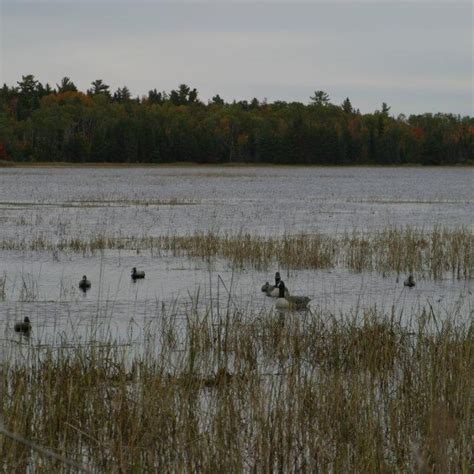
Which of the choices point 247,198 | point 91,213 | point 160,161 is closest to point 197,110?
point 160,161

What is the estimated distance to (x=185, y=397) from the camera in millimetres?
7496

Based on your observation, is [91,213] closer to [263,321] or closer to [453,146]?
[263,321]

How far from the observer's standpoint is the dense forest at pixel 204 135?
381ft

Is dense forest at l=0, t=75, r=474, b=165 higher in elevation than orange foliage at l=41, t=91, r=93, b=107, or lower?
lower

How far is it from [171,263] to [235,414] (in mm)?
14075

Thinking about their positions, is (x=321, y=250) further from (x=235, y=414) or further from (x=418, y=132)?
(x=418, y=132)

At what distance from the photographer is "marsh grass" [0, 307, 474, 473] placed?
21.4 ft

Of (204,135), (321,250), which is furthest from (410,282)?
(204,135)

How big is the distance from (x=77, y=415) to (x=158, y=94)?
181741 mm

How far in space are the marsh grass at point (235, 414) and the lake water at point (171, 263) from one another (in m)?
1.52

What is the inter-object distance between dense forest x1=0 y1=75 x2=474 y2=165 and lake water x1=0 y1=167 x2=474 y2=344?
2341 inches

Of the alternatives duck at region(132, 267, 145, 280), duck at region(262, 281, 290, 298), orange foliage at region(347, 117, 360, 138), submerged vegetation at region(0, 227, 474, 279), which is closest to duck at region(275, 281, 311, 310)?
duck at region(262, 281, 290, 298)

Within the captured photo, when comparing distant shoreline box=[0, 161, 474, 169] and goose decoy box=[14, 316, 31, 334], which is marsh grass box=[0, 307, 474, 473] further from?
distant shoreline box=[0, 161, 474, 169]

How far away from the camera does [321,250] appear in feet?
69.4
